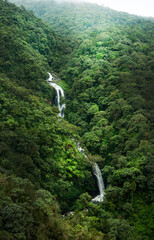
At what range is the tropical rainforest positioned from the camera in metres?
18.1

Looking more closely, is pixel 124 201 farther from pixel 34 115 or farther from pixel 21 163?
pixel 34 115

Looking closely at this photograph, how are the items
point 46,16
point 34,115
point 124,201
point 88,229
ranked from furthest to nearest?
point 46,16, point 34,115, point 124,201, point 88,229

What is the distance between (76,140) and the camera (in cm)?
3497

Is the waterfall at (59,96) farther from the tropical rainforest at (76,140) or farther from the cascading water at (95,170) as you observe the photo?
the tropical rainforest at (76,140)

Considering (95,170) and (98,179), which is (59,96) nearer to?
(95,170)

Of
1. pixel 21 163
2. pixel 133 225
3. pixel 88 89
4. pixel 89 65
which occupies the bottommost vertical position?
pixel 133 225

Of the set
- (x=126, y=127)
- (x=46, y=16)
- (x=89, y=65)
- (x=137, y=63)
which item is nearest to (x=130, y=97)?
(x=126, y=127)

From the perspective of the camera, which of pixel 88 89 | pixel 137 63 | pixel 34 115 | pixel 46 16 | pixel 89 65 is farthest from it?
pixel 46 16

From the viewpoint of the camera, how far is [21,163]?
21.9m

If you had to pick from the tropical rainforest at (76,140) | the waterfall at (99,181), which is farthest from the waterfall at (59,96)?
the waterfall at (99,181)

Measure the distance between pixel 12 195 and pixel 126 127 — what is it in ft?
72.6

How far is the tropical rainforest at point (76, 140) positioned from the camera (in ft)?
59.4

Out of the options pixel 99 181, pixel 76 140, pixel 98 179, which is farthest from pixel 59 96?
pixel 99 181

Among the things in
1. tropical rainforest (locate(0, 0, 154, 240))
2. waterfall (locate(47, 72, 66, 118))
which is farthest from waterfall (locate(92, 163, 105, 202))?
waterfall (locate(47, 72, 66, 118))
